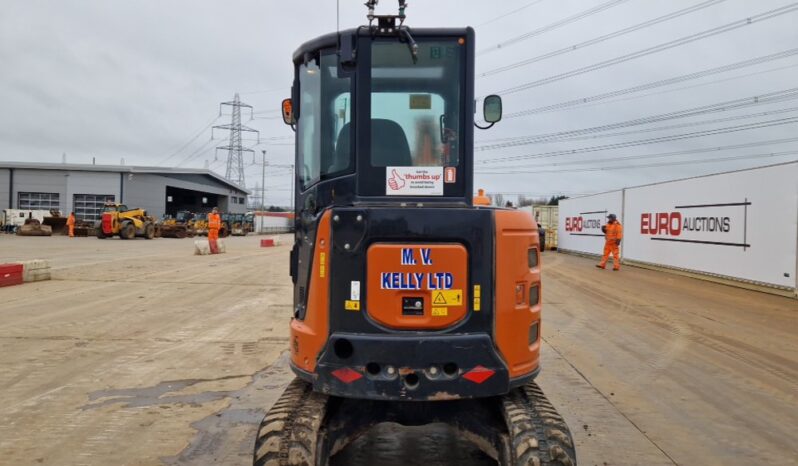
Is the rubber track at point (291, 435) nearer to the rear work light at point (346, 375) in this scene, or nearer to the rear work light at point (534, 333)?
the rear work light at point (346, 375)

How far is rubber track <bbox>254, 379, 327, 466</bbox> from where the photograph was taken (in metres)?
3.02

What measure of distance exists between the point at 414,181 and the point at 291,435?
160 cm

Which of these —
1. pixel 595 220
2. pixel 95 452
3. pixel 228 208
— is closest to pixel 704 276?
pixel 595 220

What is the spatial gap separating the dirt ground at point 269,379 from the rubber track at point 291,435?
3.21 ft

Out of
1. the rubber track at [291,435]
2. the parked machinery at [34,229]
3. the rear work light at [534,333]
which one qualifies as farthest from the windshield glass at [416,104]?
the parked machinery at [34,229]

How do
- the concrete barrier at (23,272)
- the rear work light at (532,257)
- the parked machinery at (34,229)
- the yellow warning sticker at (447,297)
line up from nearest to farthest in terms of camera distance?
1. the yellow warning sticker at (447,297)
2. the rear work light at (532,257)
3. the concrete barrier at (23,272)
4. the parked machinery at (34,229)

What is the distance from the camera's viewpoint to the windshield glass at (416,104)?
11.1 ft

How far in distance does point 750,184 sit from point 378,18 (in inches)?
557

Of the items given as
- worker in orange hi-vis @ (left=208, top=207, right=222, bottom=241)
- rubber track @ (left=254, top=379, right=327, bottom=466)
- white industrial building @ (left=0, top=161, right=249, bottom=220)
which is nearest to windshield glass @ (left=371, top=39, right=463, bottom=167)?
rubber track @ (left=254, top=379, right=327, bottom=466)

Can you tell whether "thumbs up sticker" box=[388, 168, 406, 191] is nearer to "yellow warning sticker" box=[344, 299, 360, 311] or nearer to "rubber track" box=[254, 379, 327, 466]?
"yellow warning sticker" box=[344, 299, 360, 311]

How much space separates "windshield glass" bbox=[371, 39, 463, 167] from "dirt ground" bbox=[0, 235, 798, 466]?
2.20 m

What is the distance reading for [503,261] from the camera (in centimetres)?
322

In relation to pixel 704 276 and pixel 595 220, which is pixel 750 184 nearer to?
pixel 704 276

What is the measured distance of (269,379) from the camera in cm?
604
